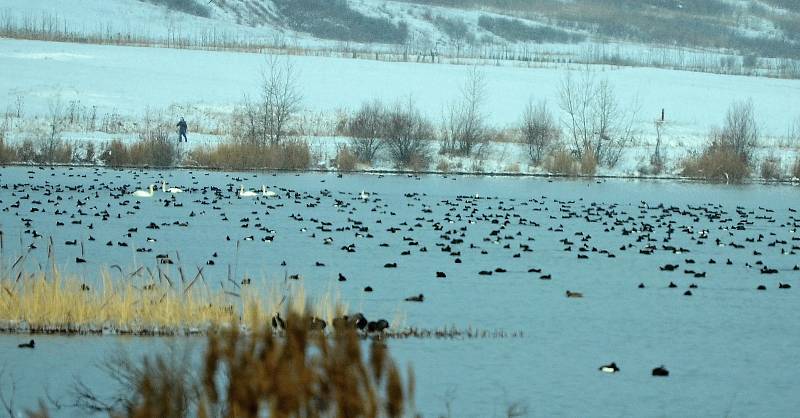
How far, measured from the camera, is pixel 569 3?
183 metres

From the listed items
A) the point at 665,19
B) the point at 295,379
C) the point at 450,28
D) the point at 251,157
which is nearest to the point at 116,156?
the point at 251,157

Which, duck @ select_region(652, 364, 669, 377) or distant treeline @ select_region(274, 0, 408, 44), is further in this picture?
distant treeline @ select_region(274, 0, 408, 44)

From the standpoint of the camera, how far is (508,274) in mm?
19344

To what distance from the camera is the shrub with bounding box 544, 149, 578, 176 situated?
51000mm

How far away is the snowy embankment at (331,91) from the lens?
6081 centimetres

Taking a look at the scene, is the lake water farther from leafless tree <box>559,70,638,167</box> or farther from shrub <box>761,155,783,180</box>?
leafless tree <box>559,70,638,167</box>

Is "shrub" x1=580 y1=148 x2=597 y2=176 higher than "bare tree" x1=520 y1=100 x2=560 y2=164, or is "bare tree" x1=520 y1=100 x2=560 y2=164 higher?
"bare tree" x1=520 y1=100 x2=560 y2=164

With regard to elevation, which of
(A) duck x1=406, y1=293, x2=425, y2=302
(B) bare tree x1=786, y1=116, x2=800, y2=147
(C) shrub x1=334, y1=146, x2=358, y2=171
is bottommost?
(C) shrub x1=334, y1=146, x2=358, y2=171

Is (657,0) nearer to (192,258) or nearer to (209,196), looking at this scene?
(209,196)

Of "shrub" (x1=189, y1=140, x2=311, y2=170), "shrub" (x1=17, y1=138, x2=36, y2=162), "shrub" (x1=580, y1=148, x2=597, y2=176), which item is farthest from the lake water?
"shrub" (x1=580, y1=148, x2=597, y2=176)

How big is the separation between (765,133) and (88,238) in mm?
53224

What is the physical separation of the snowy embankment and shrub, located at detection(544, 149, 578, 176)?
125 cm

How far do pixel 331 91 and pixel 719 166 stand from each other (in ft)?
107

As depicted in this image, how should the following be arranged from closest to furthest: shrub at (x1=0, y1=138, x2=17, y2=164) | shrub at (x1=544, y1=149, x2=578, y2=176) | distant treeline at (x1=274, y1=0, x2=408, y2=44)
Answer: shrub at (x1=0, y1=138, x2=17, y2=164) → shrub at (x1=544, y1=149, x2=578, y2=176) → distant treeline at (x1=274, y1=0, x2=408, y2=44)
